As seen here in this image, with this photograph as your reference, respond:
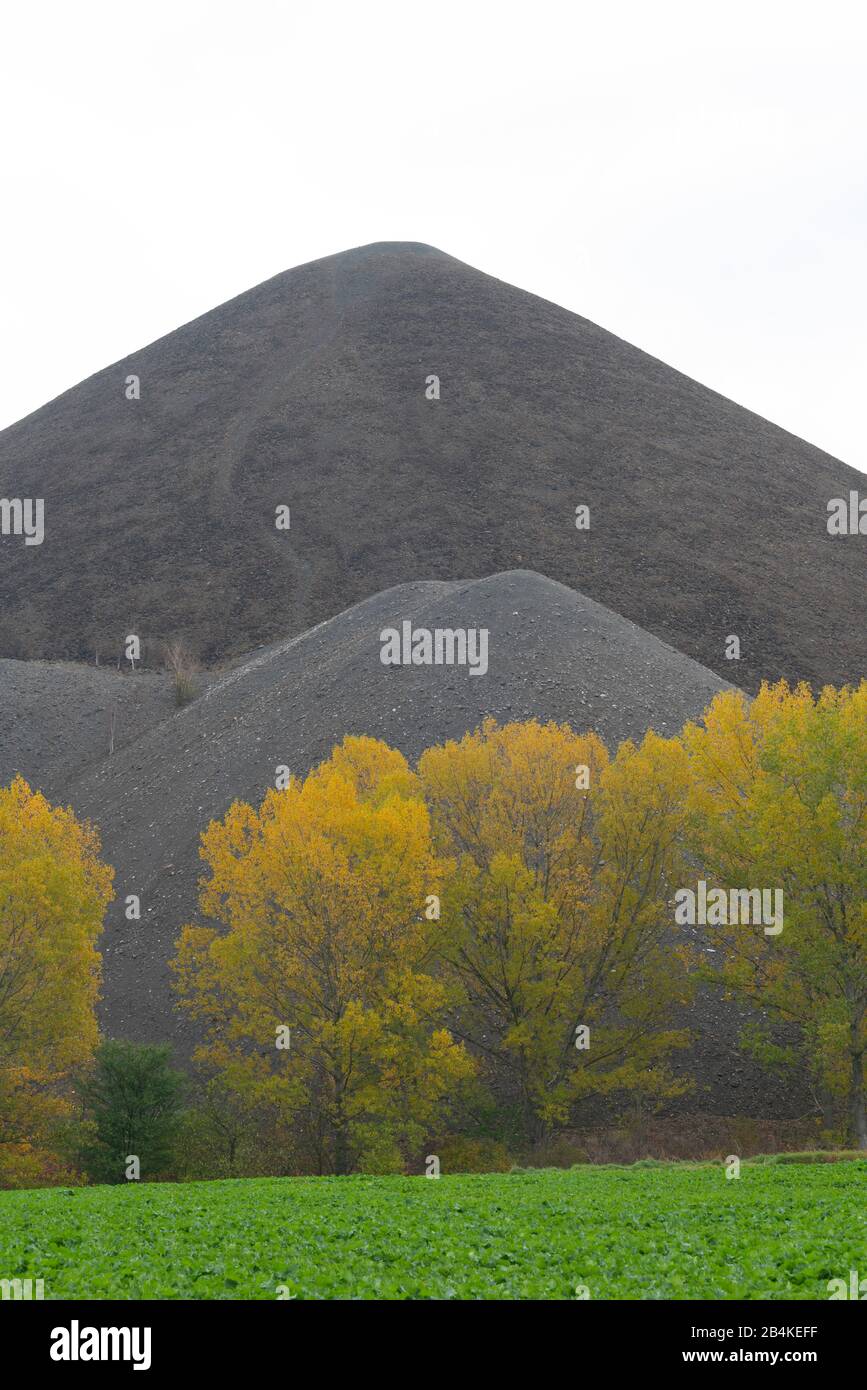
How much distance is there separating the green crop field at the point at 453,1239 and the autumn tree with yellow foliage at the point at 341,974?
8.18 metres

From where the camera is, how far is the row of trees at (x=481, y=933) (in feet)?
122

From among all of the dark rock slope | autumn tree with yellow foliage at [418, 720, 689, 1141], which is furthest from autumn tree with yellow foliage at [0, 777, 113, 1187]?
the dark rock slope

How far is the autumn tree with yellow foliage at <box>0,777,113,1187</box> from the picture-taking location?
37.3m

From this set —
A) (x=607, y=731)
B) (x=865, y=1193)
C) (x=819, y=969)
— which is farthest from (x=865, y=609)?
(x=865, y=1193)

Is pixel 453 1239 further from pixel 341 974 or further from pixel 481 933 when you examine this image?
pixel 481 933

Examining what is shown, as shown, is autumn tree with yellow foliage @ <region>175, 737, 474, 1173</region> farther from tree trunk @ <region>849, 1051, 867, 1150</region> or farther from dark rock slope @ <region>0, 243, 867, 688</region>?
dark rock slope @ <region>0, 243, 867, 688</region>

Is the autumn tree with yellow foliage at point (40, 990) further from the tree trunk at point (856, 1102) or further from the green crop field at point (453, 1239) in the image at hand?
the tree trunk at point (856, 1102)

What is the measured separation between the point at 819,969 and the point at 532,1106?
10.3 metres

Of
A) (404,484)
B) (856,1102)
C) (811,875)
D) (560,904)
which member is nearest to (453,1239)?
(560,904)

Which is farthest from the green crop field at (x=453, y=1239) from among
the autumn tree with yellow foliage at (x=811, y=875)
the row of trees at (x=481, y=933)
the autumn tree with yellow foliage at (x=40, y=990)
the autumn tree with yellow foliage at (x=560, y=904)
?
the autumn tree with yellow foliage at (x=560, y=904)

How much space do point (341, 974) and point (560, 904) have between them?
25.7 ft

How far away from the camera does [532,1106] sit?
40.4m
